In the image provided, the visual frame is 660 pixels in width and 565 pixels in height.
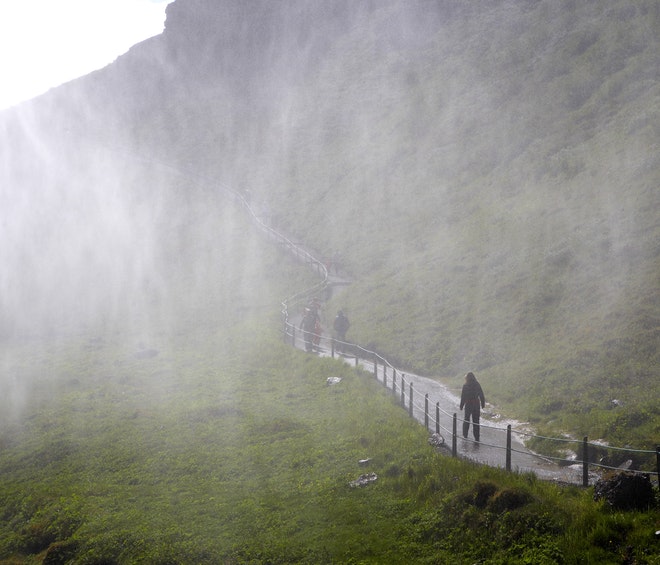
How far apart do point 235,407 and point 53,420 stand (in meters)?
8.27

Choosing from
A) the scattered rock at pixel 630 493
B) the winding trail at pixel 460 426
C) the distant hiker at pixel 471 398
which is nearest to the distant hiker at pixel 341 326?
the winding trail at pixel 460 426

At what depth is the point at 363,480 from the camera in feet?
47.1

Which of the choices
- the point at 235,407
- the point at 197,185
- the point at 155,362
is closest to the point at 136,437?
the point at 235,407

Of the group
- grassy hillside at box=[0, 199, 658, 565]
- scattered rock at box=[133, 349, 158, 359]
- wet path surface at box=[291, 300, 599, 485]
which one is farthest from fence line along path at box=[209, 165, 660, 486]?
scattered rock at box=[133, 349, 158, 359]

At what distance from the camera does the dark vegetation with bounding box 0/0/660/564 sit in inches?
522

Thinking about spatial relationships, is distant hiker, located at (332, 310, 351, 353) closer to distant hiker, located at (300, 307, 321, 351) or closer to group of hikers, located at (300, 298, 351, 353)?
group of hikers, located at (300, 298, 351, 353)

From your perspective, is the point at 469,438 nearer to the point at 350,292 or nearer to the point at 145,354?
the point at 350,292

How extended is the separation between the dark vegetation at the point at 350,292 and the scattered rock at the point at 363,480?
0.29m

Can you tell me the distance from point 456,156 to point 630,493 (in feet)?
152

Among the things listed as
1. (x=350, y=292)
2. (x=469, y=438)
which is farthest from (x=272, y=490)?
(x=350, y=292)

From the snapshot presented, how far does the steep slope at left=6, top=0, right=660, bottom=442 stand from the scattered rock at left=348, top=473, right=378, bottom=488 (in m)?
6.56

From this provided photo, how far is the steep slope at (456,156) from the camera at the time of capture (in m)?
23.9

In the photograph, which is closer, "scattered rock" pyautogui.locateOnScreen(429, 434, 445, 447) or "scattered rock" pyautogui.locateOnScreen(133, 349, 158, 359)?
"scattered rock" pyautogui.locateOnScreen(429, 434, 445, 447)

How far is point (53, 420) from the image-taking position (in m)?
24.4
